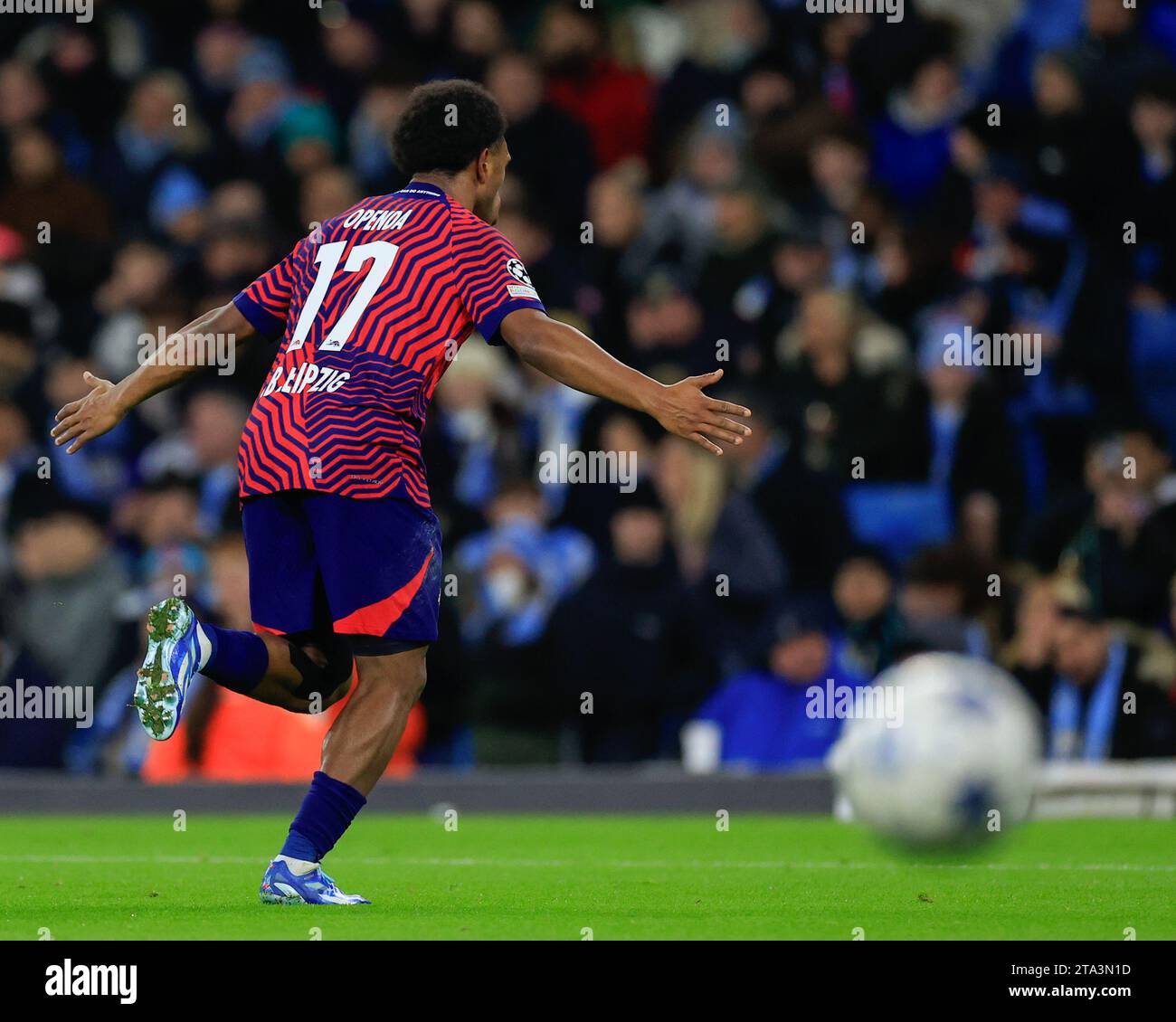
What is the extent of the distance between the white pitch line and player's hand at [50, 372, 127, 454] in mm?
2005

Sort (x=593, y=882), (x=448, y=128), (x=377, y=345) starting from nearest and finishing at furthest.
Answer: (x=377, y=345), (x=448, y=128), (x=593, y=882)

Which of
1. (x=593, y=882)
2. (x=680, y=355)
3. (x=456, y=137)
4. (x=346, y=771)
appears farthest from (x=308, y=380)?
(x=680, y=355)

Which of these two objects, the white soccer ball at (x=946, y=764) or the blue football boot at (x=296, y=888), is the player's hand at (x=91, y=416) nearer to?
the blue football boot at (x=296, y=888)

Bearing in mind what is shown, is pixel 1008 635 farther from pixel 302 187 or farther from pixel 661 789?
pixel 302 187

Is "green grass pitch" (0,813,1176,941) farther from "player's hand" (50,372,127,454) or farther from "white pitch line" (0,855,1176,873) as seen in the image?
"player's hand" (50,372,127,454)

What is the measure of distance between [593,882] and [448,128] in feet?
8.39

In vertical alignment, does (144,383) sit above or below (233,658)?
above

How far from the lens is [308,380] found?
656cm

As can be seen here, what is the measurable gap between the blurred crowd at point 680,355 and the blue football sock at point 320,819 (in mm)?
5450

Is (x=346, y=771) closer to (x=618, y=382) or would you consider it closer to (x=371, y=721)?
(x=371, y=721)

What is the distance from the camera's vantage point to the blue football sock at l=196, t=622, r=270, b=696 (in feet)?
21.0

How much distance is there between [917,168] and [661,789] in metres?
5.08

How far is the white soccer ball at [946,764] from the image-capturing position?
26.5ft
